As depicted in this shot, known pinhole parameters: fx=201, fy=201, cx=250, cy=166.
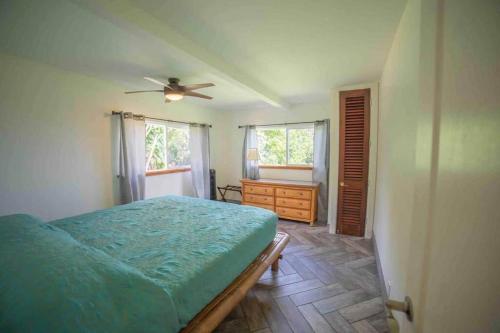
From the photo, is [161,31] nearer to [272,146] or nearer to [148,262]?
[148,262]

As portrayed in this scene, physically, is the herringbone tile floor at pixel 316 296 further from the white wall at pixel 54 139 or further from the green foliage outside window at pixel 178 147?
the green foliage outside window at pixel 178 147

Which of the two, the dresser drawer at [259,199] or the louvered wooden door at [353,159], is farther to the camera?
the dresser drawer at [259,199]

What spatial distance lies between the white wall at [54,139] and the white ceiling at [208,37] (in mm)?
228

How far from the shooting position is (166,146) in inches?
153

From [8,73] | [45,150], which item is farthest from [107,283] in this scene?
[8,73]

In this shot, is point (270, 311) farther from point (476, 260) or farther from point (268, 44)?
point (268, 44)

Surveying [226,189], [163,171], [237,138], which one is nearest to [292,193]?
[226,189]

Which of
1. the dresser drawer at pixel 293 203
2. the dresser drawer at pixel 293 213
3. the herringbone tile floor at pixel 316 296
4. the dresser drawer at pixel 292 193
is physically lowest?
the herringbone tile floor at pixel 316 296

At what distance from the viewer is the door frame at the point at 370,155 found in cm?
281

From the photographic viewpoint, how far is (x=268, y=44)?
185 cm

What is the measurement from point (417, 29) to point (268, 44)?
3.69ft

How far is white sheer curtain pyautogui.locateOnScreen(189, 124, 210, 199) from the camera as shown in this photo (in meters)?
4.22

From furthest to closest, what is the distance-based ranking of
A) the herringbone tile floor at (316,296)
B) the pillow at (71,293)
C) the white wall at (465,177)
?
the herringbone tile floor at (316,296) < the pillow at (71,293) < the white wall at (465,177)

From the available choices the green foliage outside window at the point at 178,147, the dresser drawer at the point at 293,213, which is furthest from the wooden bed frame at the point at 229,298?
the green foliage outside window at the point at 178,147
